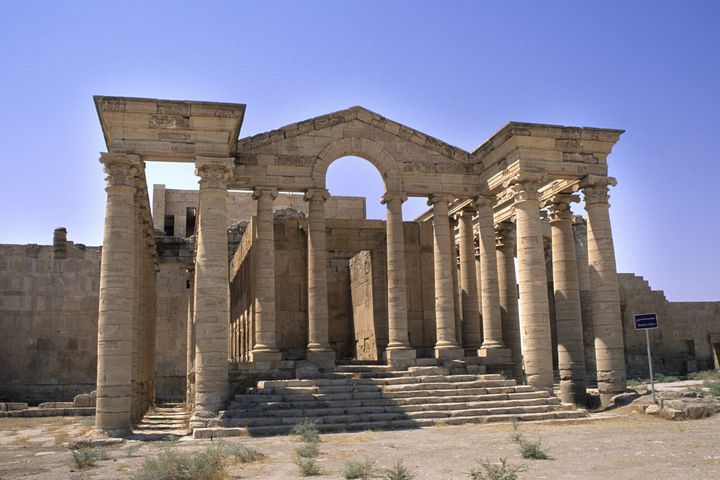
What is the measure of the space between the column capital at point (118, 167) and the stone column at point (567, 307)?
14.3 m

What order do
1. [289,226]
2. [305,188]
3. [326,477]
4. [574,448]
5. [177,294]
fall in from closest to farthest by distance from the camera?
[326,477] → [574,448] → [305,188] → [289,226] → [177,294]

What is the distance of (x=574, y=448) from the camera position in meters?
13.4

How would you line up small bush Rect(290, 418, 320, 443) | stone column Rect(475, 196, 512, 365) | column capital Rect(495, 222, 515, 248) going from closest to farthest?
small bush Rect(290, 418, 320, 443)
stone column Rect(475, 196, 512, 365)
column capital Rect(495, 222, 515, 248)

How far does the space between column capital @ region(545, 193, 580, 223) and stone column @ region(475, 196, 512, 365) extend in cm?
243

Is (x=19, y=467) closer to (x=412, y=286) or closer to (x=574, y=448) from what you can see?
(x=574, y=448)

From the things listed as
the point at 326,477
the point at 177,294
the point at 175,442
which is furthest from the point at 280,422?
the point at 177,294

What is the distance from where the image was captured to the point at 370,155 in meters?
23.3

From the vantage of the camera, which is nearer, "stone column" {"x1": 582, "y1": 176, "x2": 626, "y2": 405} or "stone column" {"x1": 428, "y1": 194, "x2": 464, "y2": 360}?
"stone column" {"x1": 582, "y1": 176, "x2": 626, "y2": 405}

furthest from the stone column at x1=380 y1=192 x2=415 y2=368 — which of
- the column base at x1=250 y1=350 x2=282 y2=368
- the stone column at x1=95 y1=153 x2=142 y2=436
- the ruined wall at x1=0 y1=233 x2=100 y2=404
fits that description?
the ruined wall at x1=0 y1=233 x2=100 y2=404

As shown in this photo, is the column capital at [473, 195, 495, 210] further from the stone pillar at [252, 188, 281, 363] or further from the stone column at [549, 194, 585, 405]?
the stone pillar at [252, 188, 281, 363]

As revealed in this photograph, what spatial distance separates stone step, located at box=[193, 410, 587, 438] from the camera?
1672 cm

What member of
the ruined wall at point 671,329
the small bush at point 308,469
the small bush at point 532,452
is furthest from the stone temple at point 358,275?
the ruined wall at point 671,329

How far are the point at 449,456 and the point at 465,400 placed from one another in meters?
6.91

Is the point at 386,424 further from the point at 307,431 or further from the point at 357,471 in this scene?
the point at 357,471
